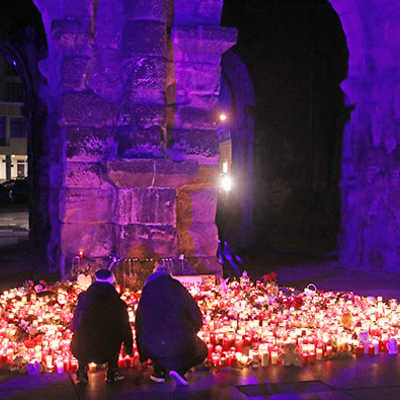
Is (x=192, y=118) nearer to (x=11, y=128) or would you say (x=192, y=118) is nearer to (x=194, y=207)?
(x=194, y=207)

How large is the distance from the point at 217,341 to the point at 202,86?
3539 mm

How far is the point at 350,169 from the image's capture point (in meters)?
10.7

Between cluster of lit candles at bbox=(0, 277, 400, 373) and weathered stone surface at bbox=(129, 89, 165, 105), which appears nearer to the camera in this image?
cluster of lit candles at bbox=(0, 277, 400, 373)

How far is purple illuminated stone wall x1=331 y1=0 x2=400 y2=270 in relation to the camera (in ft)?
32.3

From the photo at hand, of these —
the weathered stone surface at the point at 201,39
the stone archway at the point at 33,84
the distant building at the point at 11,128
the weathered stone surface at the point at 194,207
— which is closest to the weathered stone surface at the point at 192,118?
the weathered stone surface at the point at 201,39

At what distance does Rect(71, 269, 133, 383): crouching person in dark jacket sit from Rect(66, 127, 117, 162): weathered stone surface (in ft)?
10.5

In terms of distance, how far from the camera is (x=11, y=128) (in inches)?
1764

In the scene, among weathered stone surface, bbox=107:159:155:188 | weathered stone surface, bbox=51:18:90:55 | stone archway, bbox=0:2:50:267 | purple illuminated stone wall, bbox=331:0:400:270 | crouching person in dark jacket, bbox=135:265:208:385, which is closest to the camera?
crouching person in dark jacket, bbox=135:265:208:385

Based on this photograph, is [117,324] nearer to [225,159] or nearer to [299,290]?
[299,290]

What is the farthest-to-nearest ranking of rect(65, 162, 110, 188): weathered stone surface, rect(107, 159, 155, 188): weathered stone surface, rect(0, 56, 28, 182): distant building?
rect(0, 56, 28, 182): distant building → rect(65, 162, 110, 188): weathered stone surface → rect(107, 159, 155, 188): weathered stone surface

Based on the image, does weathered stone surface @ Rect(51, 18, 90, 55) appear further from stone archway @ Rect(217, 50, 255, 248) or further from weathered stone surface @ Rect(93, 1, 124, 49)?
stone archway @ Rect(217, 50, 255, 248)

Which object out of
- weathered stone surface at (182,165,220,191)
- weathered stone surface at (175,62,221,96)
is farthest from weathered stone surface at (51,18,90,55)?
weathered stone surface at (182,165,220,191)

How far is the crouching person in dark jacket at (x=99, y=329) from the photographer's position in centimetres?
A: 439

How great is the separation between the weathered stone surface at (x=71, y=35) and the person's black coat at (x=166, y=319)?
13.2 feet
